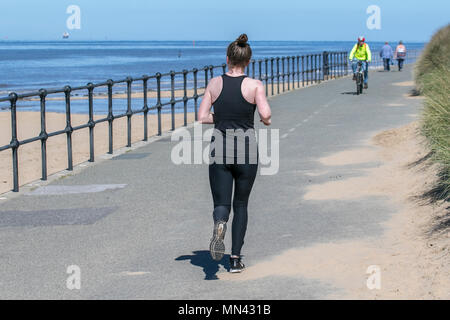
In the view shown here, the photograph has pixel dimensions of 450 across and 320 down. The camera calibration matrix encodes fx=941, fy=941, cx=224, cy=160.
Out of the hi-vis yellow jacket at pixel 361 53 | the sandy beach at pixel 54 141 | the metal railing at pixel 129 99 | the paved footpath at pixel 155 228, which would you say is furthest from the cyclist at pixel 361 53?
the paved footpath at pixel 155 228

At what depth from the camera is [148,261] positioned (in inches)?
304

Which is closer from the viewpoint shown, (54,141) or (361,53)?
(54,141)

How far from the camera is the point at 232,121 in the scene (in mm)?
6996

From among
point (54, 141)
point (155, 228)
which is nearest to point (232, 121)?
point (155, 228)

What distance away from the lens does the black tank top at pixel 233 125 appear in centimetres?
696

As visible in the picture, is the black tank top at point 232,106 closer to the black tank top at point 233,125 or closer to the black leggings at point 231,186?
the black tank top at point 233,125

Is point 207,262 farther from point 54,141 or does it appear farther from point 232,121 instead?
point 54,141

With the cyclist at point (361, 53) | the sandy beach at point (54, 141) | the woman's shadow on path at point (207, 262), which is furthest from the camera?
the cyclist at point (361, 53)

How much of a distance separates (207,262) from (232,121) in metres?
1.32

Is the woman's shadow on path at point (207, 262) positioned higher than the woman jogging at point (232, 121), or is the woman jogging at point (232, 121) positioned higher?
the woman jogging at point (232, 121)

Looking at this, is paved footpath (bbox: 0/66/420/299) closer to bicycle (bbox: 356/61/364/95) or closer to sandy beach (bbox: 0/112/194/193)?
sandy beach (bbox: 0/112/194/193)

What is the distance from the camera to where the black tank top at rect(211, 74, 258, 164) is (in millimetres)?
6965
